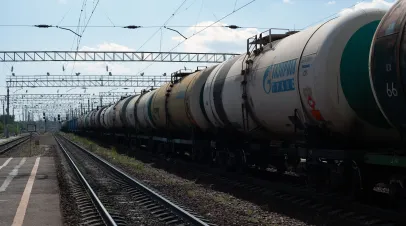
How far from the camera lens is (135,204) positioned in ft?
36.2

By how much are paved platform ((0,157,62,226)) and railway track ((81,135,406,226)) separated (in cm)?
455

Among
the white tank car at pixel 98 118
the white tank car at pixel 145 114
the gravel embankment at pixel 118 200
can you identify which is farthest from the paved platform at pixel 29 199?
the white tank car at pixel 98 118

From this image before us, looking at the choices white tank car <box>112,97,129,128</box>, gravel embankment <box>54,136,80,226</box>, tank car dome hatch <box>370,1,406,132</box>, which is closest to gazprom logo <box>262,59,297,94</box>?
tank car dome hatch <box>370,1,406,132</box>

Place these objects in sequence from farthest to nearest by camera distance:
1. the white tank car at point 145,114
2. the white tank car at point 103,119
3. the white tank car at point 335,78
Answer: the white tank car at point 103,119
the white tank car at point 145,114
the white tank car at point 335,78

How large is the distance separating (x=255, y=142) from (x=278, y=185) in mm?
1950

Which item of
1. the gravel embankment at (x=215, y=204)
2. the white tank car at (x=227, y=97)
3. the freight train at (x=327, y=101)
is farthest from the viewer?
the white tank car at (x=227, y=97)

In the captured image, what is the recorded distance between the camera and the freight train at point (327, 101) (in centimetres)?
709

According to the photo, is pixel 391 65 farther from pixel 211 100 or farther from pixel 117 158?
pixel 117 158

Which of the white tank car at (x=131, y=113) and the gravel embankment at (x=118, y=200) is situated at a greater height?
the white tank car at (x=131, y=113)

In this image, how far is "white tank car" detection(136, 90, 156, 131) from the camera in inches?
980

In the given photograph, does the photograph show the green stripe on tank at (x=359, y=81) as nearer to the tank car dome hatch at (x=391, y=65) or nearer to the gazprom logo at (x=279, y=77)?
the tank car dome hatch at (x=391, y=65)

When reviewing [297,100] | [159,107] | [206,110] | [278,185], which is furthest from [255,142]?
[159,107]

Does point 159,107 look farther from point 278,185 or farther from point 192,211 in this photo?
point 192,211

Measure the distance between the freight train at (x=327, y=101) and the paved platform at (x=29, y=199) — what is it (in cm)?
529
